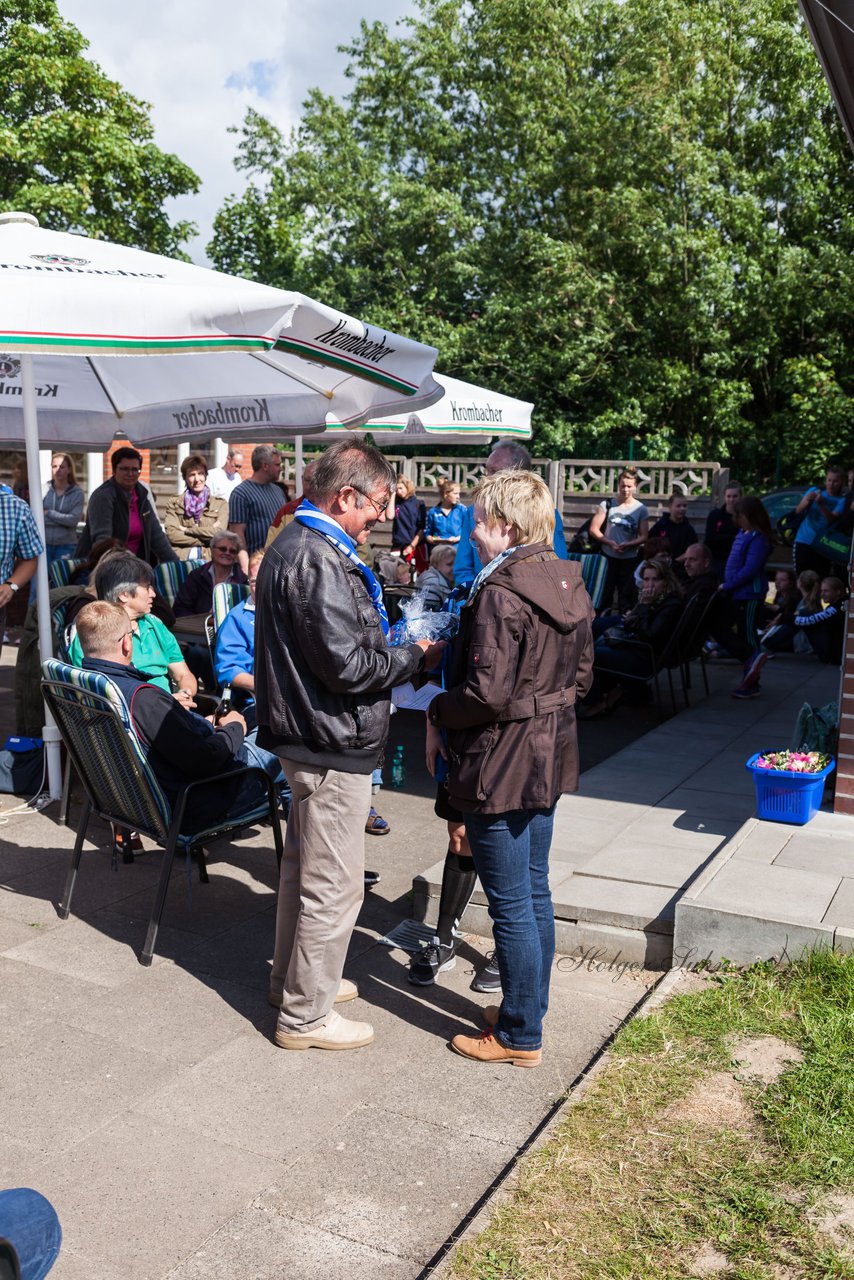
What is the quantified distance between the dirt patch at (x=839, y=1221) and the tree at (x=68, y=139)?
21068 millimetres

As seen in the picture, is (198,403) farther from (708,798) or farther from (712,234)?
(712,234)

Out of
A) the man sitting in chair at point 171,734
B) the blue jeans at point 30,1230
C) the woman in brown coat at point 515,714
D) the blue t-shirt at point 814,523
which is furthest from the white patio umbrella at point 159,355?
the blue t-shirt at point 814,523

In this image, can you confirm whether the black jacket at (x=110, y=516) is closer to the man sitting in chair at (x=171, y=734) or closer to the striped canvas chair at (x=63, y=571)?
the striped canvas chair at (x=63, y=571)

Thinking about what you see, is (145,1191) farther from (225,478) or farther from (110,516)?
(225,478)

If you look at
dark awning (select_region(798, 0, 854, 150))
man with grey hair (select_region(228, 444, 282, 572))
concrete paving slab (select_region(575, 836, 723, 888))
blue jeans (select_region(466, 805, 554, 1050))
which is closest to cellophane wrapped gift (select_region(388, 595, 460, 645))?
blue jeans (select_region(466, 805, 554, 1050))

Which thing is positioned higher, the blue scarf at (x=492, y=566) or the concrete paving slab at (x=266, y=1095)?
the blue scarf at (x=492, y=566)

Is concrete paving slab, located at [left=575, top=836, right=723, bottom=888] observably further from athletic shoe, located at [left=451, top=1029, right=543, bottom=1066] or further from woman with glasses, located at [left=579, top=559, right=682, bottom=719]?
woman with glasses, located at [left=579, top=559, right=682, bottom=719]

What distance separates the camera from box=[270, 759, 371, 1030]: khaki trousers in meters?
3.34

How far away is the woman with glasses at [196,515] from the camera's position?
1137cm

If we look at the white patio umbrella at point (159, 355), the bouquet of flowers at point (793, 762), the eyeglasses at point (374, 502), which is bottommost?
the bouquet of flowers at point (793, 762)

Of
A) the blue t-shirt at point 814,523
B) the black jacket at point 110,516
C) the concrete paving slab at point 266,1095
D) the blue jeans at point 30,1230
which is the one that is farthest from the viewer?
the blue t-shirt at point 814,523

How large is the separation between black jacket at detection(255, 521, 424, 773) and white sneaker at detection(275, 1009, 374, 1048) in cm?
80

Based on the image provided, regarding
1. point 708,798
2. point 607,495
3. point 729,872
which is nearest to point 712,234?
point 607,495

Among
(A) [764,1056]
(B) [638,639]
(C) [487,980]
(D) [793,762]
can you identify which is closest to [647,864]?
(D) [793,762]
